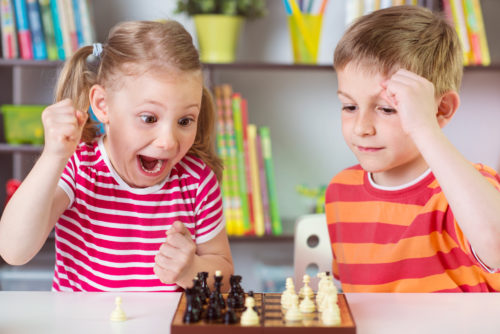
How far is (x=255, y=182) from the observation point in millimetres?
2582

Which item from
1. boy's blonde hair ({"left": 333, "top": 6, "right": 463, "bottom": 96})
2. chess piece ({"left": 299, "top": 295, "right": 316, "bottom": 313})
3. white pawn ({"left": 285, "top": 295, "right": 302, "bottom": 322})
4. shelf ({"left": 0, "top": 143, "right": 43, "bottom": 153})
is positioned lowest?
shelf ({"left": 0, "top": 143, "right": 43, "bottom": 153})

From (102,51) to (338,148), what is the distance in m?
1.69

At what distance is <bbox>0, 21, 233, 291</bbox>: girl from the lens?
3.84 ft

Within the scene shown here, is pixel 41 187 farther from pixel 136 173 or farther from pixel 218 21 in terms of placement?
pixel 218 21

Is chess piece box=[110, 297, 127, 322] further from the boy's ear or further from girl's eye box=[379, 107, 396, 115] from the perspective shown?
the boy's ear

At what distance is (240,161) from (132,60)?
53.8 inches

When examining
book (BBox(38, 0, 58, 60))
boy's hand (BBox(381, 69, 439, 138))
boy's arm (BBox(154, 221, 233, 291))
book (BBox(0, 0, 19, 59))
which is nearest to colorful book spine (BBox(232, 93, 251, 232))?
book (BBox(38, 0, 58, 60))

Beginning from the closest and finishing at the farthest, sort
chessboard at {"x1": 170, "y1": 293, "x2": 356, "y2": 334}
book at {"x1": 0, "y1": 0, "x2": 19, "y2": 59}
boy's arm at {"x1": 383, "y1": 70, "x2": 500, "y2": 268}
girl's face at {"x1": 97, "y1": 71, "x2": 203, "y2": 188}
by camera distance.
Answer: chessboard at {"x1": 170, "y1": 293, "x2": 356, "y2": 334} → boy's arm at {"x1": 383, "y1": 70, "x2": 500, "y2": 268} → girl's face at {"x1": 97, "y1": 71, "x2": 203, "y2": 188} → book at {"x1": 0, "y1": 0, "x2": 19, "y2": 59}

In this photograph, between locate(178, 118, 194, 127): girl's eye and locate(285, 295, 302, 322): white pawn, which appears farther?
locate(178, 118, 194, 127): girl's eye

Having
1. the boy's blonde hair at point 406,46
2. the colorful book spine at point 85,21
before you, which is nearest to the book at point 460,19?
the boy's blonde hair at point 406,46

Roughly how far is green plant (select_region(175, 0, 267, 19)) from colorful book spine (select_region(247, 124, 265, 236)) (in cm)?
46

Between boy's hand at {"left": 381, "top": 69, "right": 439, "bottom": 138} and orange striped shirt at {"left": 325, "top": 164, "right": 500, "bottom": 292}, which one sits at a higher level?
boy's hand at {"left": 381, "top": 69, "right": 439, "bottom": 138}

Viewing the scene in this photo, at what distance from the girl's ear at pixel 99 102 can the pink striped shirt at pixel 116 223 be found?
0.33 feet

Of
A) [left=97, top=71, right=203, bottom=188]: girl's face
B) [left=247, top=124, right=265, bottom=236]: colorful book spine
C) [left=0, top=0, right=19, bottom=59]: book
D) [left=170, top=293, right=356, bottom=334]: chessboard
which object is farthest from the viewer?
[left=247, top=124, right=265, bottom=236]: colorful book spine
